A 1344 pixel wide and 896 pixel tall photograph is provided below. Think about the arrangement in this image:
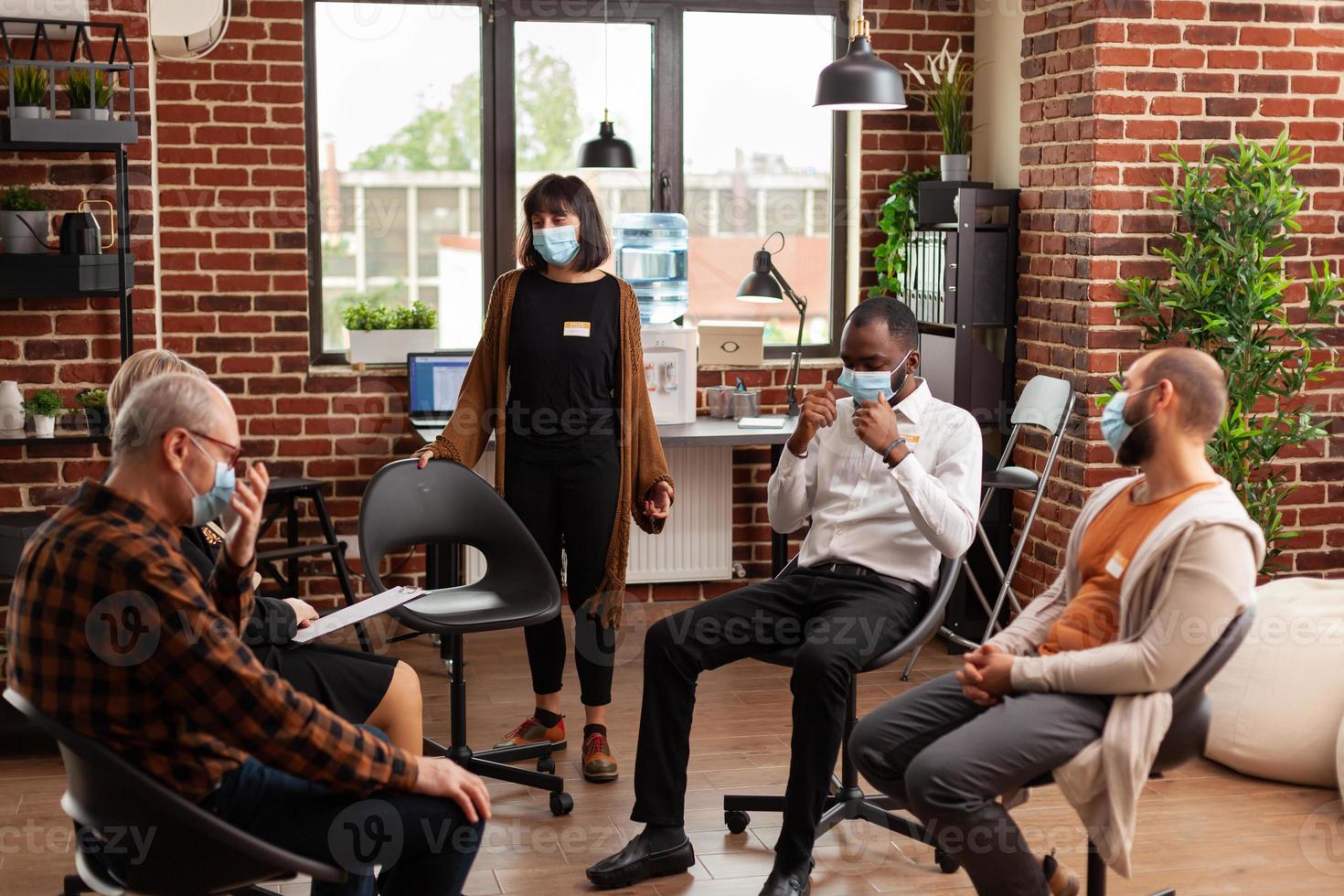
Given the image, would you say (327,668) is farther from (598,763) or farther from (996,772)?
(996,772)

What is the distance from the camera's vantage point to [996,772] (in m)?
2.39

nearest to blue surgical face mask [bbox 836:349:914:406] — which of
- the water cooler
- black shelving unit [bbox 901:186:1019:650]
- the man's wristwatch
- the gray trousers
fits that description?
the man's wristwatch

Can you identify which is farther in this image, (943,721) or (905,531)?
(905,531)

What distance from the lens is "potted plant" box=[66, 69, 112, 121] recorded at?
383 centimetres

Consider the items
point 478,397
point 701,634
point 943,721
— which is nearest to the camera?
point 943,721

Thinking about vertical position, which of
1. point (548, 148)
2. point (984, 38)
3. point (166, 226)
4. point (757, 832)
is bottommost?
point (757, 832)

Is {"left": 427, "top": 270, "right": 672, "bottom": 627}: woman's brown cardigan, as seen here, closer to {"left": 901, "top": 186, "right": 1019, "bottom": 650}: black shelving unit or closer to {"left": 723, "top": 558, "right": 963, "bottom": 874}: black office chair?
{"left": 723, "top": 558, "right": 963, "bottom": 874}: black office chair

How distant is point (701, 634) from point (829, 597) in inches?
12.1

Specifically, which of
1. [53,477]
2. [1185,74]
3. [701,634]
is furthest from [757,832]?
[1185,74]

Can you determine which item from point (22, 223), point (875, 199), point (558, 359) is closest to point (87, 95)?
point (22, 223)

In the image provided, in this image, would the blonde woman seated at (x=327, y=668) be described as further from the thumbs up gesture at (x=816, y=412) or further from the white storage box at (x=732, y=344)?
the white storage box at (x=732, y=344)

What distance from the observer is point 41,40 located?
395cm

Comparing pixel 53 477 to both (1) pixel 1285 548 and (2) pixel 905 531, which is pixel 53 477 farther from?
(1) pixel 1285 548

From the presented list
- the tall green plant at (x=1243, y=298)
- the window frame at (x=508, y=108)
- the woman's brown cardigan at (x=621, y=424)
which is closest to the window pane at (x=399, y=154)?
the window frame at (x=508, y=108)
